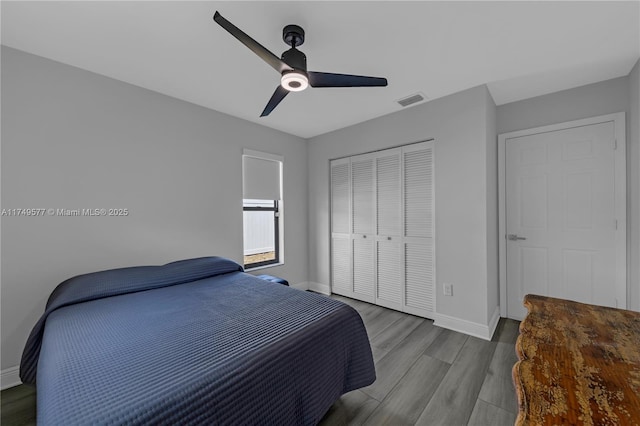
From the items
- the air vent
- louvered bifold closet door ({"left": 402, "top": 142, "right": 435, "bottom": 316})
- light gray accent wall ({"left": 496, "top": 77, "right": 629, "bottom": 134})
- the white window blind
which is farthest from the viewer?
the white window blind

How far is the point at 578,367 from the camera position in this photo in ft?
2.68

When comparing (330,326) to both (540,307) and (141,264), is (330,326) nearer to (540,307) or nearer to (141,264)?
(540,307)

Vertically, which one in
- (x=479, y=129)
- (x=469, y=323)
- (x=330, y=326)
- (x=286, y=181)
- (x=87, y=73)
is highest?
(x=87, y=73)

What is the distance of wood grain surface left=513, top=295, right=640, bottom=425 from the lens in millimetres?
642

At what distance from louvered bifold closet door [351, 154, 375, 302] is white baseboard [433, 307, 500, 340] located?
0.92 m

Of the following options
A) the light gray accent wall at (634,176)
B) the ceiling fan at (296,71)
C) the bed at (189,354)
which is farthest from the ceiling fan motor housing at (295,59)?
the light gray accent wall at (634,176)

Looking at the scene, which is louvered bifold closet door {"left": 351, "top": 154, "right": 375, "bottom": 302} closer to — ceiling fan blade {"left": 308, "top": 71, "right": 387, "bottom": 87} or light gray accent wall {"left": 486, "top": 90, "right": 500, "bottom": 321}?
light gray accent wall {"left": 486, "top": 90, "right": 500, "bottom": 321}

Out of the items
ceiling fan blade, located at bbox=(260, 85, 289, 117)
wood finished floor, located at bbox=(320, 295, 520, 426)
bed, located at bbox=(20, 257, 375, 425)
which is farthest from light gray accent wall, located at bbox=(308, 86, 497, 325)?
ceiling fan blade, located at bbox=(260, 85, 289, 117)

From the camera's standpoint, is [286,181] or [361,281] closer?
[361,281]

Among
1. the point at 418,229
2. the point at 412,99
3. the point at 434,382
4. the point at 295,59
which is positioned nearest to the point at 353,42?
the point at 295,59

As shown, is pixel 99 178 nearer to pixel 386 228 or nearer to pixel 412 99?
pixel 386 228

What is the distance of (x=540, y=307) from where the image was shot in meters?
1.26

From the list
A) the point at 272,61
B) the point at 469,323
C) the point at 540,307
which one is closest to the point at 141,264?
the point at 272,61

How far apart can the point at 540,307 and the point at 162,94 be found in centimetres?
351
